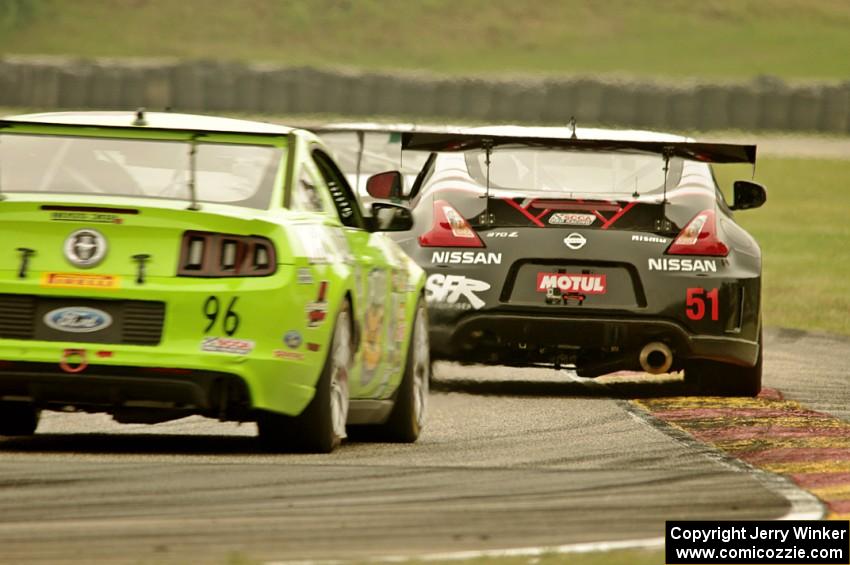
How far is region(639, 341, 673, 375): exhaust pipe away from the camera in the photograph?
12.5 m

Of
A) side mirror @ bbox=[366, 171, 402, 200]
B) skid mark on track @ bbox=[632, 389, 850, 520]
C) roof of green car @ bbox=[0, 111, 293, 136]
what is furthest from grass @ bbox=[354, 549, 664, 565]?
side mirror @ bbox=[366, 171, 402, 200]

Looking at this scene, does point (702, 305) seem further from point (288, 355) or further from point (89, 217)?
point (89, 217)

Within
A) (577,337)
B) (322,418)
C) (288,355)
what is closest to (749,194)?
(577,337)

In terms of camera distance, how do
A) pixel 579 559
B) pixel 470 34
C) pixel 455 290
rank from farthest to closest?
pixel 470 34, pixel 455 290, pixel 579 559

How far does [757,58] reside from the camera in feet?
239

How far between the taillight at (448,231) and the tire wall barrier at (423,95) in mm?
36892

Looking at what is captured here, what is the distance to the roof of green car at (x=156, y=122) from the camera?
30.1ft

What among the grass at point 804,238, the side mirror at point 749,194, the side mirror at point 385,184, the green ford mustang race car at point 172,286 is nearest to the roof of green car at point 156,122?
the green ford mustang race car at point 172,286

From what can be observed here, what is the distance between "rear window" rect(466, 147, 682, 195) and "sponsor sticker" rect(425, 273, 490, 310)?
1.98 ft

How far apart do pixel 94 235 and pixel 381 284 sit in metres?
1.65

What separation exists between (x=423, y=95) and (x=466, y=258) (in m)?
39.6

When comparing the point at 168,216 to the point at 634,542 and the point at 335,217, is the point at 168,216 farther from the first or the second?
the point at 634,542

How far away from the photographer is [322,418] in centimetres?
880

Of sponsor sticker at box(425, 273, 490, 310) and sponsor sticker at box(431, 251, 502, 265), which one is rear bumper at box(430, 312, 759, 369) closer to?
sponsor sticker at box(425, 273, 490, 310)
